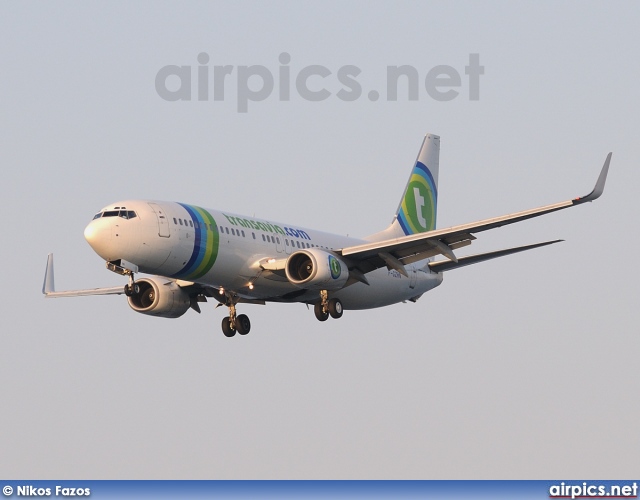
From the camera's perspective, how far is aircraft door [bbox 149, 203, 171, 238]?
56188 millimetres

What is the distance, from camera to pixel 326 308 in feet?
204

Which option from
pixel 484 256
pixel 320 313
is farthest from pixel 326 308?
pixel 484 256

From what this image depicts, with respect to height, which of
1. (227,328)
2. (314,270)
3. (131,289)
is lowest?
(227,328)

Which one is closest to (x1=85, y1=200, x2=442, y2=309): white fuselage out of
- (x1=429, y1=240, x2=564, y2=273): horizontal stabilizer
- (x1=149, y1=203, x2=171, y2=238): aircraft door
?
(x1=149, y1=203, x2=171, y2=238): aircraft door

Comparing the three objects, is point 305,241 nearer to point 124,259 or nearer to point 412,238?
point 412,238

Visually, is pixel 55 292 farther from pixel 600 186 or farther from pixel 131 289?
pixel 600 186

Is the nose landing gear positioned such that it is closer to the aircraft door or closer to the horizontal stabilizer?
the aircraft door

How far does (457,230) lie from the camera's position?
58.9m

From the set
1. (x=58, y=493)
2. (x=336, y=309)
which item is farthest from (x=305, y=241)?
(x=58, y=493)

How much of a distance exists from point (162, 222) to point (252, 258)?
15.3 ft

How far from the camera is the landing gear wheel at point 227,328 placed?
6353cm

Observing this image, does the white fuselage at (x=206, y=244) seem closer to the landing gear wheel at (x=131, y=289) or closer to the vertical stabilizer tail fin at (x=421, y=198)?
the landing gear wheel at (x=131, y=289)

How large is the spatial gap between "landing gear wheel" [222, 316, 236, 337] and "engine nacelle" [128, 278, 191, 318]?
1.93 m

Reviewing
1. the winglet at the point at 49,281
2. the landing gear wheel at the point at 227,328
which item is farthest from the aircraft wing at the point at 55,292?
the landing gear wheel at the point at 227,328
